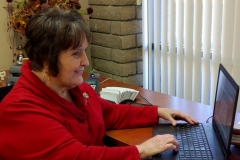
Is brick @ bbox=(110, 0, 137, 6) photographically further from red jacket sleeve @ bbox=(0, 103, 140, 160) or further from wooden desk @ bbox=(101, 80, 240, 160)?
red jacket sleeve @ bbox=(0, 103, 140, 160)

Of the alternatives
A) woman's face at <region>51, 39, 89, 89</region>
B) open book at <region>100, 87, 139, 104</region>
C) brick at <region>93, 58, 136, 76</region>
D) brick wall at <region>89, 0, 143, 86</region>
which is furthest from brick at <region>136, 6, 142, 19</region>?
woman's face at <region>51, 39, 89, 89</region>

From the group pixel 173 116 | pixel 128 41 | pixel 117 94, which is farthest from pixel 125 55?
pixel 173 116

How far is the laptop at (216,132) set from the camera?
125 cm

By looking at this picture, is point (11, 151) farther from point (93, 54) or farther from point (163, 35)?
point (93, 54)

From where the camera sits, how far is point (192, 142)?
4.69ft

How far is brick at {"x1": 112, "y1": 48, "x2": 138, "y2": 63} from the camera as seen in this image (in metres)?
2.68

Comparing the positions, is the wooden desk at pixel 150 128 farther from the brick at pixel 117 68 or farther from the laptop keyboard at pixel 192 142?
the brick at pixel 117 68

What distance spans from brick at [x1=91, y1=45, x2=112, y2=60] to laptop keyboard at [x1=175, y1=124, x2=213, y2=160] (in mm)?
1317

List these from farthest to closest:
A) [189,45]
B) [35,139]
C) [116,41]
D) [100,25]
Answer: [100,25] < [116,41] < [189,45] < [35,139]

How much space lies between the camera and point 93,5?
2850 millimetres

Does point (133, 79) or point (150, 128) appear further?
point (133, 79)

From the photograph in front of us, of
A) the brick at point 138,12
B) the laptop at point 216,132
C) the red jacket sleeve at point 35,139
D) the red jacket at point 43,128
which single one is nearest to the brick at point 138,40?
the brick at point 138,12

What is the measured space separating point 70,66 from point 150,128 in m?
0.54

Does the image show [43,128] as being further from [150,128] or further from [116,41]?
[116,41]
